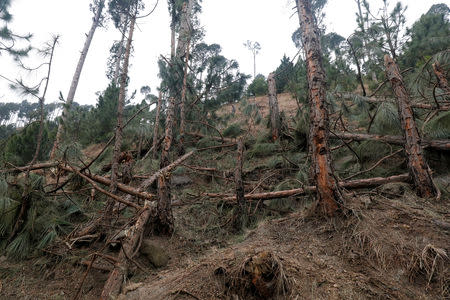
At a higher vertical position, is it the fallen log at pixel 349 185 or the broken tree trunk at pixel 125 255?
the fallen log at pixel 349 185

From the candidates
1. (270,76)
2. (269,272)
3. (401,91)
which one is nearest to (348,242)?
(269,272)

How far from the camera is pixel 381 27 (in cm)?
1030

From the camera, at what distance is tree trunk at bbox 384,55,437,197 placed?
300 centimetres

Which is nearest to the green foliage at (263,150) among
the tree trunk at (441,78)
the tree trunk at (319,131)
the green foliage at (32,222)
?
the tree trunk at (441,78)

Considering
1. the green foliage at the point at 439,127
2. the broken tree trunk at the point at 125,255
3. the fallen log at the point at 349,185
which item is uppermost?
the green foliage at the point at 439,127

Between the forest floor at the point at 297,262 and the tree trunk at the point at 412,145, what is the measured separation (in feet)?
0.60

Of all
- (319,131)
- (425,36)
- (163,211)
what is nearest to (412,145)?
(319,131)

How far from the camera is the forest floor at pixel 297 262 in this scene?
1.61 meters

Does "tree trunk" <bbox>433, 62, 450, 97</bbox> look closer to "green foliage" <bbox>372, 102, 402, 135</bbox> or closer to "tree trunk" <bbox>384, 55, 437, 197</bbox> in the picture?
"green foliage" <bbox>372, 102, 402, 135</bbox>

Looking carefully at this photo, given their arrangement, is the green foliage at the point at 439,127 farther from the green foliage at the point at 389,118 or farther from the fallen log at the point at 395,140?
the green foliage at the point at 389,118

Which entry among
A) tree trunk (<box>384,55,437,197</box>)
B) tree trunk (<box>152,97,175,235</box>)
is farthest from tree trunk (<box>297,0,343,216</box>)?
tree trunk (<box>152,97,175,235</box>)

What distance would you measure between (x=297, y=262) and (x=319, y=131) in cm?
152

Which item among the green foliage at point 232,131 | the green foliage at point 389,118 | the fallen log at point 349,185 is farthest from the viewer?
the green foliage at point 232,131

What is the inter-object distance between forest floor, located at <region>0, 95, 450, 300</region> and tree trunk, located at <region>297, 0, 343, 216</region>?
0.64 feet
